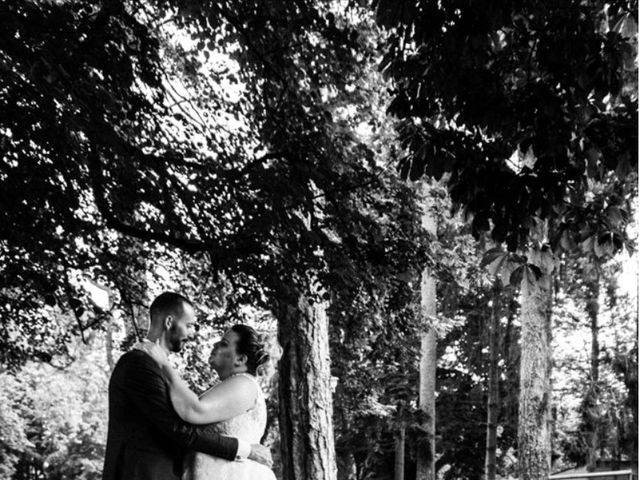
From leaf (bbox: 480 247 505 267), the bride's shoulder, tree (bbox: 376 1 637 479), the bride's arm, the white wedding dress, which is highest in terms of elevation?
tree (bbox: 376 1 637 479)

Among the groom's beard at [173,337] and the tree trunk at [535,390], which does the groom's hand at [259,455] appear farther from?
the tree trunk at [535,390]

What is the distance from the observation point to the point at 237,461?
4.44 meters

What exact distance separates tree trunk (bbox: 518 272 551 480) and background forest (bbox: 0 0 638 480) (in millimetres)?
36

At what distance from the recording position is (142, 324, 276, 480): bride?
4.20 metres

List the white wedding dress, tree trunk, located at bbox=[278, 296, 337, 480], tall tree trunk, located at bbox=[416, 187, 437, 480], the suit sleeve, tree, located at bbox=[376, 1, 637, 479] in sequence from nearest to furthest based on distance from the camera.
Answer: the suit sleeve
tree, located at bbox=[376, 1, 637, 479]
the white wedding dress
tree trunk, located at bbox=[278, 296, 337, 480]
tall tree trunk, located at bbox=[416, 187, 437, 480]

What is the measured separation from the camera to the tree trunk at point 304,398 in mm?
7586

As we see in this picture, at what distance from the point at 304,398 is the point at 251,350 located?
3240mm

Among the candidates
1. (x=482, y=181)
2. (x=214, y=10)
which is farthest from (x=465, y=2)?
(x=214, y=10)

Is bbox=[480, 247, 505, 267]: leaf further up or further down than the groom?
further up

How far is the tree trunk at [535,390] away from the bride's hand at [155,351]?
10.6 meters

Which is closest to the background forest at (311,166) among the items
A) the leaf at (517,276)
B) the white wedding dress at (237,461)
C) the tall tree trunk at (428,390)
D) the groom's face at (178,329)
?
the leaf at (517,276)

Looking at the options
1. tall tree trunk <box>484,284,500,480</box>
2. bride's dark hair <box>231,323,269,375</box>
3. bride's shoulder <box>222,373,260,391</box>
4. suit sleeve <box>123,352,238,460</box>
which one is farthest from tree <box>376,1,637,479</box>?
tall tree trunk <box>484,284,500,480</box>

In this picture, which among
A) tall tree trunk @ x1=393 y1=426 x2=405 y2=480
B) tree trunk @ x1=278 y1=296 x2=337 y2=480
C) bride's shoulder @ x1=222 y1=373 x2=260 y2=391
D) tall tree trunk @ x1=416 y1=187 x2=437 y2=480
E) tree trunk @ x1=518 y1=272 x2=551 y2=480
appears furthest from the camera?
tall tree trunk @ x1=393 y1=426 x2=405 y2=480

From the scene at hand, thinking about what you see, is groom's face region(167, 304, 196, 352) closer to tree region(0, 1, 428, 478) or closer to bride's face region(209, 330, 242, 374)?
bride's face region(209, 330, 242, 374)
